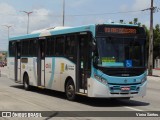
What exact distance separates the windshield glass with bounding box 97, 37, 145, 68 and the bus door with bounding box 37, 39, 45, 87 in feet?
18.2

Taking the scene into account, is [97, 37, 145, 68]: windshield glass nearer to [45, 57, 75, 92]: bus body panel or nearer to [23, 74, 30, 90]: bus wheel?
[45, 57, 75, 92]: bus body panel

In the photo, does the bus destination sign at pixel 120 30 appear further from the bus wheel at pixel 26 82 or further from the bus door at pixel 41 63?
the bus wheel at pixel 26 82

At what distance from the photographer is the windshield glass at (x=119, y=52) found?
1482cm

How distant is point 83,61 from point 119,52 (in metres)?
1.46

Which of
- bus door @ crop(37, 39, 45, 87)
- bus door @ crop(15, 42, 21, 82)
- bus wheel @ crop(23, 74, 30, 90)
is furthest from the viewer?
bus door @ crop(15, 42, 21, 82)

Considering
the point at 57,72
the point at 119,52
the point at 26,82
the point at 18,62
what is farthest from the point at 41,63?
the point at 119,52

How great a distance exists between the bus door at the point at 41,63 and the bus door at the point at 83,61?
4.12 m

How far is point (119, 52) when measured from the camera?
15.0 metres

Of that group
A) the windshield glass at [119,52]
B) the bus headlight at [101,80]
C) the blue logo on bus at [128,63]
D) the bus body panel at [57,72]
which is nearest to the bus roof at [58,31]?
the windshield glass at [119,52]

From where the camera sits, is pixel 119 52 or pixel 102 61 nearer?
pixel 102 61

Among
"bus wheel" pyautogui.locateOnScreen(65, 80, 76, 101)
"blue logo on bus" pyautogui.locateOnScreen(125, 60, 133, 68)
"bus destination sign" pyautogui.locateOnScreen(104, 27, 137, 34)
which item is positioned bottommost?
"bus wheel" pyautogui.locateOnScreen(65, 80, 76, 101)

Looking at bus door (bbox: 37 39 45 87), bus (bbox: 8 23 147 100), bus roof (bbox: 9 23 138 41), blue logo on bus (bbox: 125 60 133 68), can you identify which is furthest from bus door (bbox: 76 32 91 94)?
bus door (bbox: 37 39 45 87)

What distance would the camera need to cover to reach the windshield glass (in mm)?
14820

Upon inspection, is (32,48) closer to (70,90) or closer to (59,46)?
(59,46)
